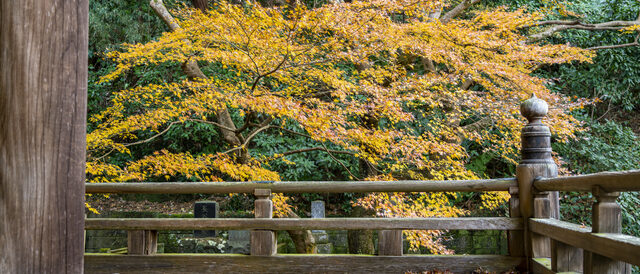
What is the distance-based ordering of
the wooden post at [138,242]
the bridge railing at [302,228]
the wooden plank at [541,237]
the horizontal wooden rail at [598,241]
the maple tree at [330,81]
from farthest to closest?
the maple tree at [330,81]
the wooden post at [138,242]
the bridge railing at [302,228]
the wooden plank at [541,237]
the horizontal wooden rail at [598,241]

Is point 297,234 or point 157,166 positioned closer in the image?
point 157,166

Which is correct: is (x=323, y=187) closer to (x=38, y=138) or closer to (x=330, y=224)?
(x=330, y=224)

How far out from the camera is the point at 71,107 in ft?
4.03

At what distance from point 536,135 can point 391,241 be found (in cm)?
140

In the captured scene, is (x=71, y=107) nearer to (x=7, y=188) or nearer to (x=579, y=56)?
(x=7, y=188)

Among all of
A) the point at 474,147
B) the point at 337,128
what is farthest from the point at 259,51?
the point at 474,147

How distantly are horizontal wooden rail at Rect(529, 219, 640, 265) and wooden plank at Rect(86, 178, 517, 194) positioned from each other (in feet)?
2.31

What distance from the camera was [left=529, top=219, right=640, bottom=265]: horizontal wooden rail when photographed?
2.15m

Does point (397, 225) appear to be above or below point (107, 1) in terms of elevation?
below

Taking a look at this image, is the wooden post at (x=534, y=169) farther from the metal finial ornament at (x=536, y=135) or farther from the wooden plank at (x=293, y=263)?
the wooden plank at (x=293, y=263)

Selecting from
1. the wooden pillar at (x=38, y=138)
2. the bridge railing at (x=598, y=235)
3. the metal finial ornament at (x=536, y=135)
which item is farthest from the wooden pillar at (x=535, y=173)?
the wooden pillar at (x=38, y=138)

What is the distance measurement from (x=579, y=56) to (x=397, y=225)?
219 inches

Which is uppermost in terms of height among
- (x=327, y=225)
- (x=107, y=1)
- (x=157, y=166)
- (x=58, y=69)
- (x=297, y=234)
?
(x=107, y=1)

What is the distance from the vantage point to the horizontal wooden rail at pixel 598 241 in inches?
84.6
